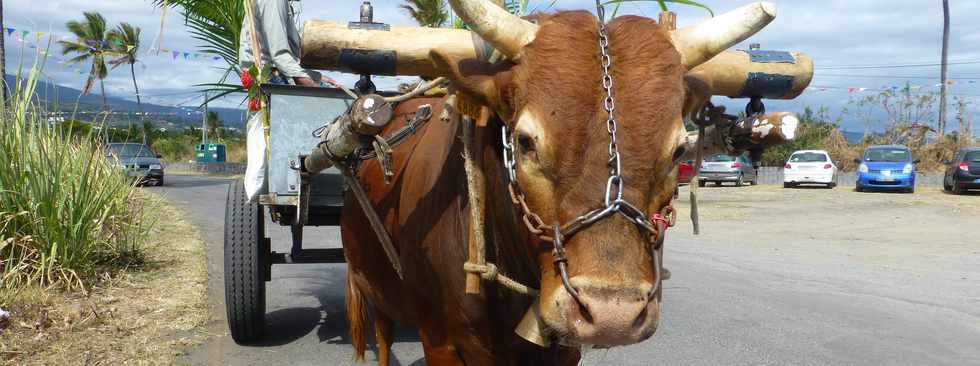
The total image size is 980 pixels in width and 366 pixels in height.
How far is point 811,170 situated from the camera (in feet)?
80.1

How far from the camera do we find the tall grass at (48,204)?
5742 mm

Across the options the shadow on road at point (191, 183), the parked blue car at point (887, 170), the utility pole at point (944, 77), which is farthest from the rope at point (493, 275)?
the utility pole at point (944, 77)

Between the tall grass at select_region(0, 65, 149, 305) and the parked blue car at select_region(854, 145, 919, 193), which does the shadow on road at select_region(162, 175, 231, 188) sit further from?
the parked blue car at select_region(854, 145, 919, 193)

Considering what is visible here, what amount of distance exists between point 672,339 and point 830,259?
483 centimetres

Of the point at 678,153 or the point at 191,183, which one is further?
the point at 191,183

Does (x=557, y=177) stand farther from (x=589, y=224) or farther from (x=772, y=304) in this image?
(x=772, y=304)

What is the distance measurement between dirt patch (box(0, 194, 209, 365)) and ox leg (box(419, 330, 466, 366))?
7.60 ft

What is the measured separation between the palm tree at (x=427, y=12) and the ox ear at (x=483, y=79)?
377 centimetres

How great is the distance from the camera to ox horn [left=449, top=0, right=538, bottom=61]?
6.66 feet

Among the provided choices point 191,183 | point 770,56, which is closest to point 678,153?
point 770,56

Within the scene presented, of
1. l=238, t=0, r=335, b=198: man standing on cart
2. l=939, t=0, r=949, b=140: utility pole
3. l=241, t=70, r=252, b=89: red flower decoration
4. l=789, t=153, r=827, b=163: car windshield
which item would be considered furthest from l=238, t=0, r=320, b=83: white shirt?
l=939, t=0, r=949, b=140: utility pole

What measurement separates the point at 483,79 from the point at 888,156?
2356cm

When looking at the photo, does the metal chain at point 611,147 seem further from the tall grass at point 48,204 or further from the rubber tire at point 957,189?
the rubber tire at point 957,189

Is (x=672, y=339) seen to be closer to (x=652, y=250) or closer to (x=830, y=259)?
(x=652, y=250)
